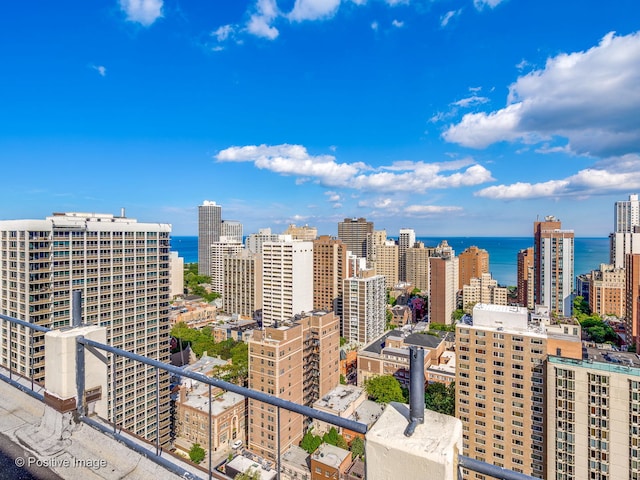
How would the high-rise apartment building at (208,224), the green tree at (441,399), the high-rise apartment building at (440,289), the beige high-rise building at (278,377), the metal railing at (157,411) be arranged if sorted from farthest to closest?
the high-rise apartment building at (208,224)
the high-rise apartment building at (440,289)
the green tree at (441,399)
the beige high-rise building at (278,377)
the metal railing at (157,411)

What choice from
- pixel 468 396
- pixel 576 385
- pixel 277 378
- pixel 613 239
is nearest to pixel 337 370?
pixel 277 378

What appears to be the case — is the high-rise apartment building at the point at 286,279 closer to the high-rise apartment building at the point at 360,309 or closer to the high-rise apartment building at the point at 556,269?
the high-rise apartment building at the point at 360,309

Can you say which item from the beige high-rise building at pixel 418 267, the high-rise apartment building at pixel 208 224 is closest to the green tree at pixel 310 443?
the beige high-rise building at pixel 418 267

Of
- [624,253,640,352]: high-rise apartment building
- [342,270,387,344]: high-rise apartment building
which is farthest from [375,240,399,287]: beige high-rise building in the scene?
[624,253,640,352]: high-rise apartment building

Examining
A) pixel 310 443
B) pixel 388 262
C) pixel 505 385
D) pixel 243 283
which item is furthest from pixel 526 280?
pixel 310 443

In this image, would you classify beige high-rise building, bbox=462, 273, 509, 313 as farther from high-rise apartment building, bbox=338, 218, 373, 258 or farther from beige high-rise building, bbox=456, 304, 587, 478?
high-rise apartment building, bbox=338, 218, 373, 258
